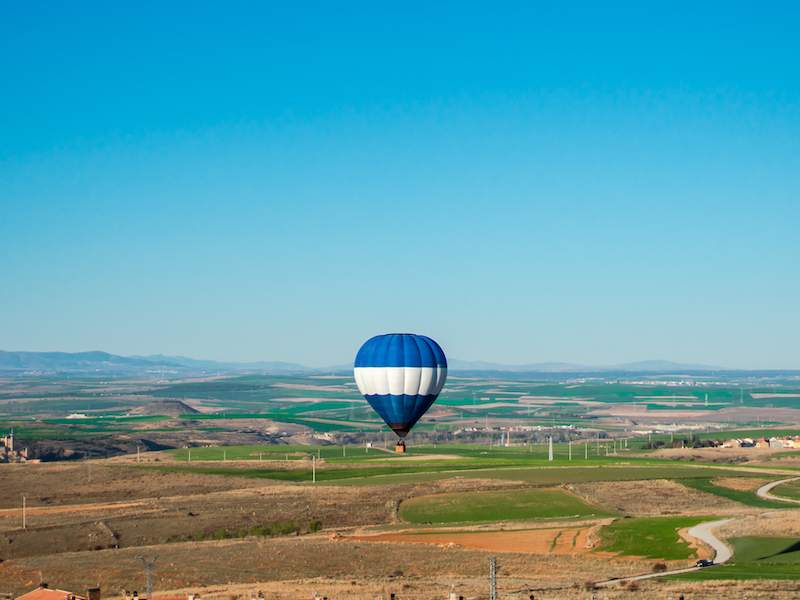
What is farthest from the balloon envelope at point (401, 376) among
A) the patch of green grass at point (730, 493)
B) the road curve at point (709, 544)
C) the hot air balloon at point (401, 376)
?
the patch of green grass at point (730, 493)

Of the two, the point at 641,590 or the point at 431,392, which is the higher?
the point at 431,392

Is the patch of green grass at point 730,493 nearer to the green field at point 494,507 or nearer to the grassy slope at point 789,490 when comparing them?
the grassy slope at point 789,490

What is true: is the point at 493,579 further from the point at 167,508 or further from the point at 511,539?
the point at 167,508

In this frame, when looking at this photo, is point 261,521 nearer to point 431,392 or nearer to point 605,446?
point 431,392

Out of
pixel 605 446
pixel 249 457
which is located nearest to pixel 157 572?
pixel 249 457

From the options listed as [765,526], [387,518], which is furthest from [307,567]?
[765,526]

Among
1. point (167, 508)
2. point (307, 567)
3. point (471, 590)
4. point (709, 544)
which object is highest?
point (709, 544)
